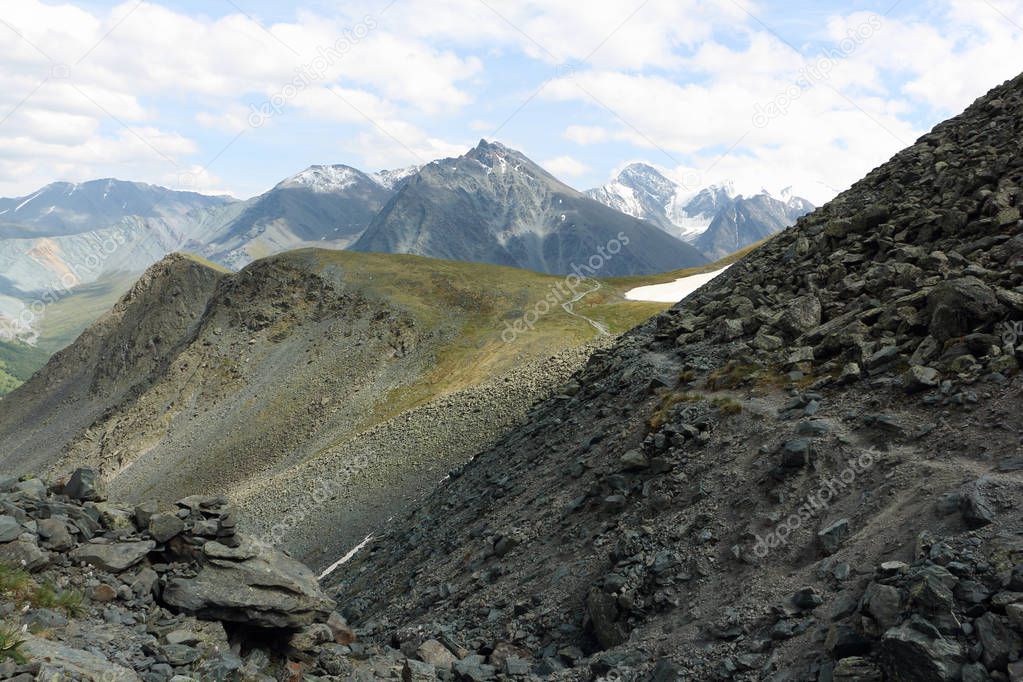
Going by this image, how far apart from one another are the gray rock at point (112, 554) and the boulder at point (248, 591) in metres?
1.08

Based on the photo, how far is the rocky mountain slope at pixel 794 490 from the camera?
1244 cm

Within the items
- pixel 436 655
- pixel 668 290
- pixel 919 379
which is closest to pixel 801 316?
pixel 919 379

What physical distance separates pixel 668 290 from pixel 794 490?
313ft

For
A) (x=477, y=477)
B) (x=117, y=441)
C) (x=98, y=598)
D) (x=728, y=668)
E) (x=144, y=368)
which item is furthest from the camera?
(x=144, y=368)

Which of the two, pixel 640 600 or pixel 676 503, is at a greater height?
pixel 676 503

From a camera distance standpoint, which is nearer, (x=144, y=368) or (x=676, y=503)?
(x=676, y=503)

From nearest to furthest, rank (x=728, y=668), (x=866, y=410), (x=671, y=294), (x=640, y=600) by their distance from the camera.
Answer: (x=728, y=668)
(x=640, y=600)
(x=866, y=410)
(x=671, y=294)

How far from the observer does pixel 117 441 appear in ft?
286

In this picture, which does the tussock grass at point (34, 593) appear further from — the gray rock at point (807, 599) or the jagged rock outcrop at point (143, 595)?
the gray rock at point (807, 599)

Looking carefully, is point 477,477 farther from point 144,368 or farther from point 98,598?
point 144,368

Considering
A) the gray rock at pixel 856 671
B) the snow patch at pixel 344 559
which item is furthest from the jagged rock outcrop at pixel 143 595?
the snow patch at pixel 344 559

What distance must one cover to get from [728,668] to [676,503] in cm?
670

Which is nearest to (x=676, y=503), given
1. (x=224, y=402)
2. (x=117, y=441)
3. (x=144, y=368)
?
(x=224, y=402)

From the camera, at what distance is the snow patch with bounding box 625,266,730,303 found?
10144 centimetres
